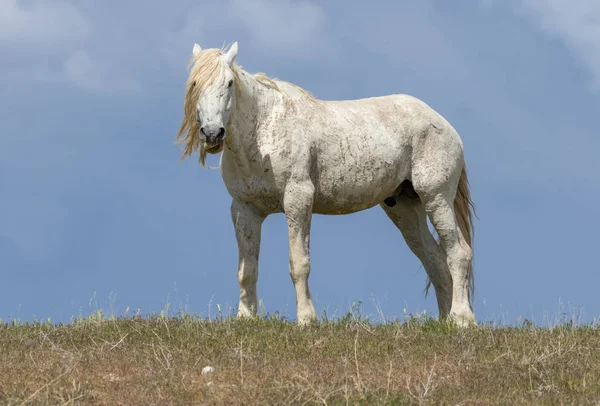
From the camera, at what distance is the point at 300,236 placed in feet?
40.2

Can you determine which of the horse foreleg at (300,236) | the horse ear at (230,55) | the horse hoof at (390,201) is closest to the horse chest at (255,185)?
the horse foreleg at (300,236)

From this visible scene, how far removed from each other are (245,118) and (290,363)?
397 centimetres

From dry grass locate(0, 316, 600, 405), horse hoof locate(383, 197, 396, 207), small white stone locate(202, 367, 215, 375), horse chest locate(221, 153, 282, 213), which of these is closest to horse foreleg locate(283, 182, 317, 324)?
horse chest locate(221, 153, 282, 213)

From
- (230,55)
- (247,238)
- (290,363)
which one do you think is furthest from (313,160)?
(290,363)

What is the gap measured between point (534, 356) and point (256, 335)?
3.16 m

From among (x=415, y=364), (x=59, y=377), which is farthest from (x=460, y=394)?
(x=59, y=377)

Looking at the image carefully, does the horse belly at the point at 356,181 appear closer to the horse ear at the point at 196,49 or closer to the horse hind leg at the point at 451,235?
the horse hind leg at the point at 451,235

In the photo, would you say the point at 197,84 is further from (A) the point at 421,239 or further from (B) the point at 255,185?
(A) the point at 421,239

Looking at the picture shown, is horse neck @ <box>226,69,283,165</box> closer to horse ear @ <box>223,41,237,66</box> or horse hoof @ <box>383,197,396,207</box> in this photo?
horse ear @ <box>223,41,237,66</box>

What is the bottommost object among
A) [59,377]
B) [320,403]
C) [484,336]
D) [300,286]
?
[320,403]

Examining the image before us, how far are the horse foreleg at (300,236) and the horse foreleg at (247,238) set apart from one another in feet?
2.19

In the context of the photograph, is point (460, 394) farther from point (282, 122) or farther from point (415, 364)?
point (282, 122)

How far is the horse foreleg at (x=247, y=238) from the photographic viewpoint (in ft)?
41.8

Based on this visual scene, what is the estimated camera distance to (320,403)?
812cm
